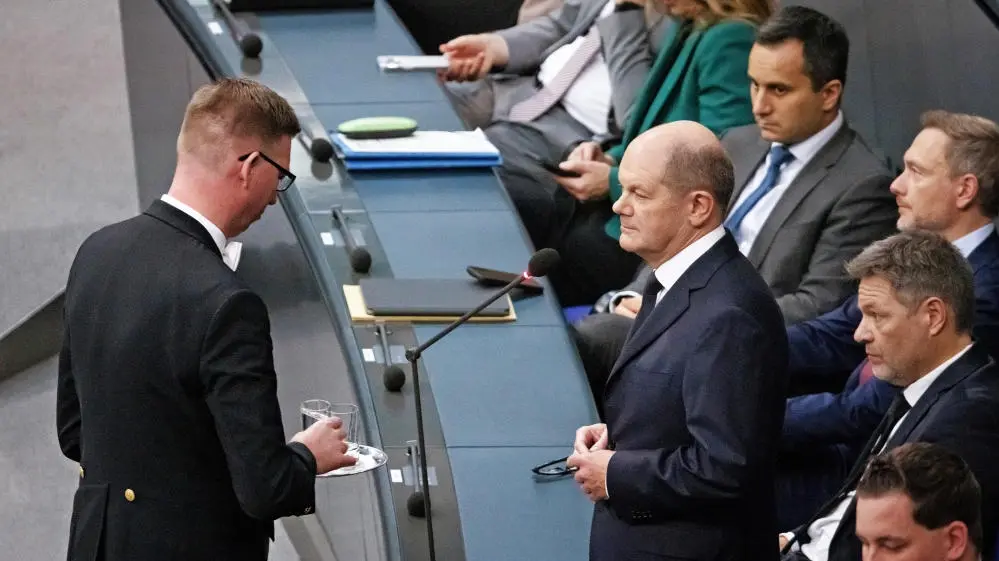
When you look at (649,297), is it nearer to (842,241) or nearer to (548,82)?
(842,241)

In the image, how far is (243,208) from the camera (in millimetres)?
2727

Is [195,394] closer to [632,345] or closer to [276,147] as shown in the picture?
[276,147]

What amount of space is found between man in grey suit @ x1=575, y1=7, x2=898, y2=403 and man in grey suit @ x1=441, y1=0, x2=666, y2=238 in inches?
27.9

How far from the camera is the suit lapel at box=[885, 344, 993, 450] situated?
10.4 ft

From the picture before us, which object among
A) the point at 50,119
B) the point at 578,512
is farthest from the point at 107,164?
the point at 578,512

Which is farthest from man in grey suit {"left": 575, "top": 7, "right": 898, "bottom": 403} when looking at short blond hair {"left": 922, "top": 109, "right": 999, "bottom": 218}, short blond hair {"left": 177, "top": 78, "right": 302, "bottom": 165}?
short blond hair {"left": 177, "top": 78, "right": 302, "bottom": 165}

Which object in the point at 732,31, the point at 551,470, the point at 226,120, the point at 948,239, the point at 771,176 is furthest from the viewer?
the point at 732,31

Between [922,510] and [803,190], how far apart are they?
4.38 ft

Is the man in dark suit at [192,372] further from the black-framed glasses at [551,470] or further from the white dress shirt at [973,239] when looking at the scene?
the white dress shirt at [973,239]

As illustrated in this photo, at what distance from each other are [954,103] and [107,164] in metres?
3.19

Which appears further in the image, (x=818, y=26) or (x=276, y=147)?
(x=818, y=26)

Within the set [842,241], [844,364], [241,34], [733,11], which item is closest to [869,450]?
[844,364]

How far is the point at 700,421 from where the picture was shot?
8.66ft

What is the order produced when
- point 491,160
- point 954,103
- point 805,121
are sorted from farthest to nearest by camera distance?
point 954,103
point 491,160
point 805,121
